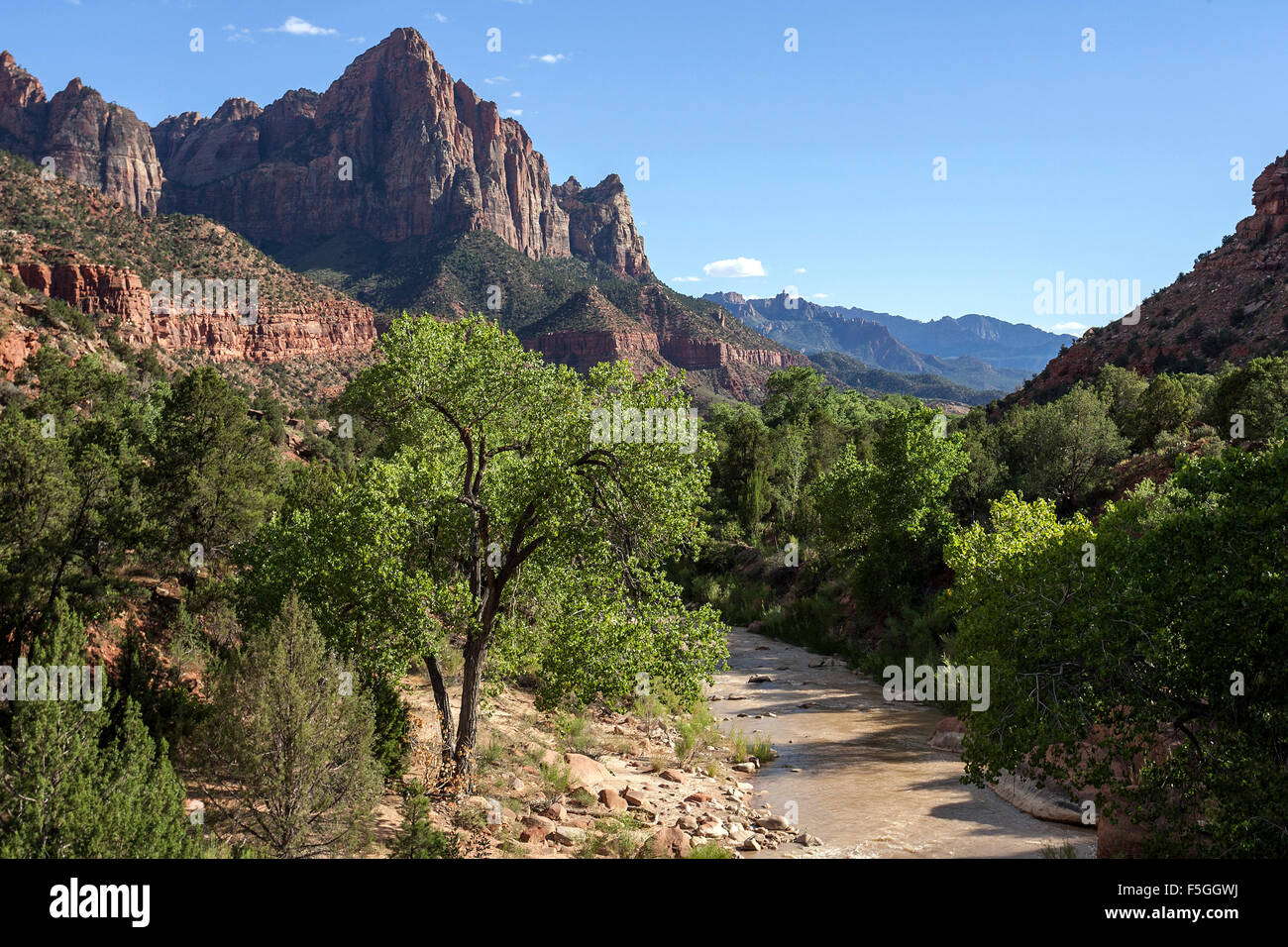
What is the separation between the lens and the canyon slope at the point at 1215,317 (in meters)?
66.7

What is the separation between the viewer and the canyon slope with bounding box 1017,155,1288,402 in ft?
219

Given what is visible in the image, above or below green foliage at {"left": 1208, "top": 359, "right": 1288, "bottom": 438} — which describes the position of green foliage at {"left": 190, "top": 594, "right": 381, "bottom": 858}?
below

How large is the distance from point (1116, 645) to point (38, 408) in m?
34.7

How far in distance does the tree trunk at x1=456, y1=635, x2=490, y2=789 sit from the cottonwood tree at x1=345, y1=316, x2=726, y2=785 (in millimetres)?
30

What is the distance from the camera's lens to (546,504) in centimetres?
1355

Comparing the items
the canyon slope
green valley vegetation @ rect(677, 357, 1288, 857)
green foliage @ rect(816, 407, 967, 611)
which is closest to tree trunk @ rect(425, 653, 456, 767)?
green valley vegetation @ rect(677, 357, 1288, 857)

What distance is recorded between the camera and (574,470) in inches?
531

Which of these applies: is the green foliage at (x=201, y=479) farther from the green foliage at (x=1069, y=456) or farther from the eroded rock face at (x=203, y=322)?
the eroded rock face at (x=203, y=322)

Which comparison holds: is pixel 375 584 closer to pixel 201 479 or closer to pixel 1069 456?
pixel 201 479
